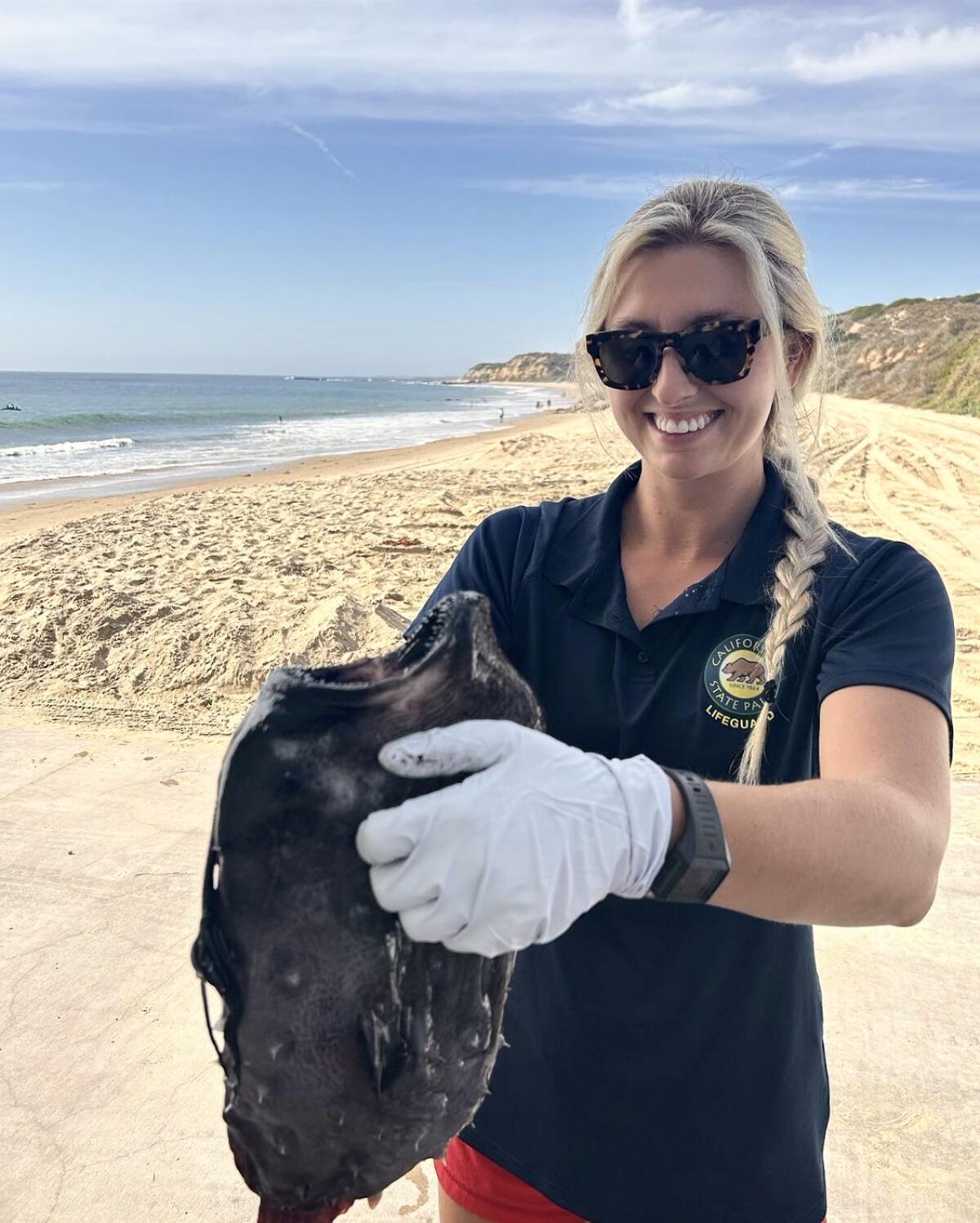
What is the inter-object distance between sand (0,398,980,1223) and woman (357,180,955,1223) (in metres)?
0.64

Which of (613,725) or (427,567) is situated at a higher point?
(613,725)

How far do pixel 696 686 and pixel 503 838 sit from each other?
0.66 m

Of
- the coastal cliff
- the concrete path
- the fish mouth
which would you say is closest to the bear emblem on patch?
the fish mouth

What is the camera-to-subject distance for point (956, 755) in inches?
210

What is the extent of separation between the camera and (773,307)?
1.78 meters

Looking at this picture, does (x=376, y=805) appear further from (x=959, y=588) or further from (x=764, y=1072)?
(x=959, y=588)

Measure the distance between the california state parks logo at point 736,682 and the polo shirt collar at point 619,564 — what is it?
92 mm

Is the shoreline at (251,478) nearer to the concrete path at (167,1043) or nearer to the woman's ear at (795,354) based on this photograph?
the concrete path at (167,1043)

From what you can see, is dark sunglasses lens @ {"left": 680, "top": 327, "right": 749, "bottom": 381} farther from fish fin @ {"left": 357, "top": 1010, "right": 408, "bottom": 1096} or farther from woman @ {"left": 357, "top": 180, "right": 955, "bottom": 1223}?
fish fin @ {"left": 357, "top": 1010, "right": 408, "bottom": 1096}

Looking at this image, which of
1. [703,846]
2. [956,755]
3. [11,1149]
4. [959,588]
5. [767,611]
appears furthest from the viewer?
[959,588]

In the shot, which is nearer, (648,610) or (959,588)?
(648,610)

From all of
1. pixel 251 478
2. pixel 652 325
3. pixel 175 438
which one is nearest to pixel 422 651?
pixel 652 325

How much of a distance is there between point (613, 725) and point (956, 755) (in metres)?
4.43

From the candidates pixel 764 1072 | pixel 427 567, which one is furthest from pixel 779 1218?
pixel 427 567
